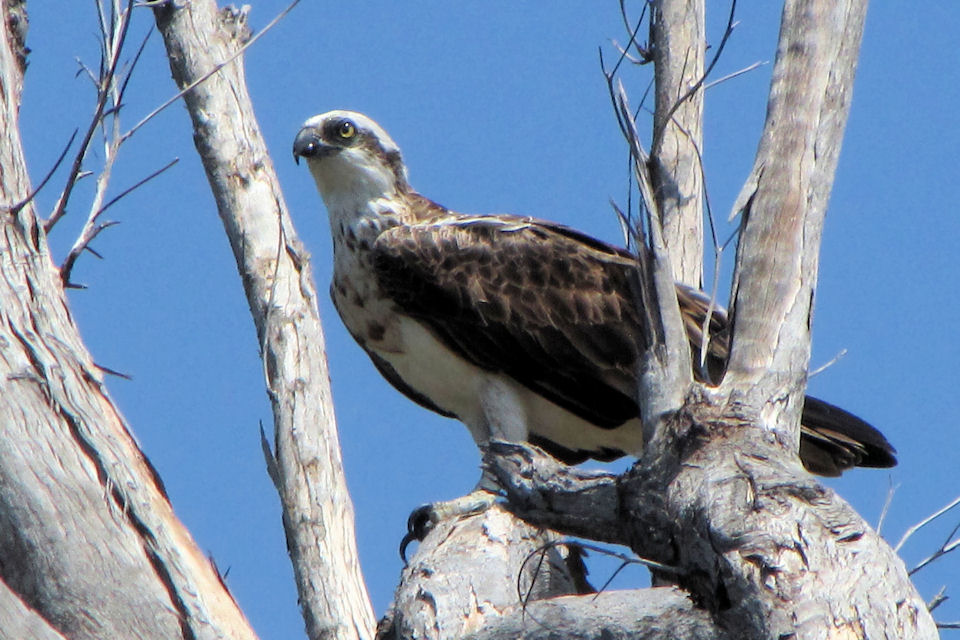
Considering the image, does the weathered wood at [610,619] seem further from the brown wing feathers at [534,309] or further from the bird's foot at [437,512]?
the brown wing feathers at [534,309]

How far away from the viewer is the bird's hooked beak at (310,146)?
23.8ft

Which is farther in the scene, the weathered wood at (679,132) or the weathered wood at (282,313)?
the weathered wood at (679,132)

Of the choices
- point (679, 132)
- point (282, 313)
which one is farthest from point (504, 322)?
point (679, 132)

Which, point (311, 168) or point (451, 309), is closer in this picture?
point (451, 309)

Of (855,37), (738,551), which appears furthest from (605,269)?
(738,551)

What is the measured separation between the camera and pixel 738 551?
3.21 metres

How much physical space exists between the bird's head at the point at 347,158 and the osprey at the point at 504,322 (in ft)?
0.04

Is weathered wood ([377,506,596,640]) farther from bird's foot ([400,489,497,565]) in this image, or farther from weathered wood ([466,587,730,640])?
bird's foot ([400,489,497,565])

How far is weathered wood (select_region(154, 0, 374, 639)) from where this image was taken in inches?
219

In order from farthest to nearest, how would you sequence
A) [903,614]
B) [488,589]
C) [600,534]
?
[488,589] → [600,534] → [903,614]

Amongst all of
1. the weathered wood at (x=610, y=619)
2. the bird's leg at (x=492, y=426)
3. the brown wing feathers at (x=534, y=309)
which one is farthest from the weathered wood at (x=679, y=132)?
the weathered wood at (x=610, y=619)

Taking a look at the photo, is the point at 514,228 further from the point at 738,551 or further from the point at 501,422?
the point at 738,551

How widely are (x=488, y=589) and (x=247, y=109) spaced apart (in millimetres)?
3006

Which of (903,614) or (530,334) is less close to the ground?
(530,334)
